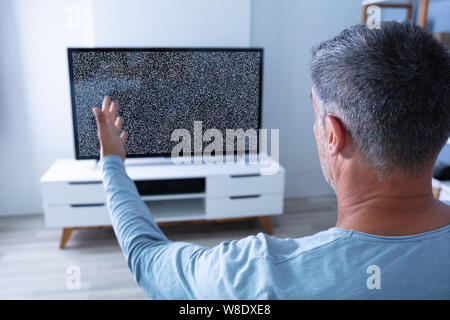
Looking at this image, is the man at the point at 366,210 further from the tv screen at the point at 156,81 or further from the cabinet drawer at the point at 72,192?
the cabinet drawer at the point at 72,192

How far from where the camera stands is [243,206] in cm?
253

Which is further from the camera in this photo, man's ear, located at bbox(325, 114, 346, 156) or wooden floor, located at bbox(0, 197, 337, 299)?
wooden floor, located at bbox(0, 197, 337, 299)

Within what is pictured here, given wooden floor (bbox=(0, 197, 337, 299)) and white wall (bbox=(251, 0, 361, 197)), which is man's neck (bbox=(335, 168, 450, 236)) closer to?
wooden floor (bbox=(0, 197, 337, 299))

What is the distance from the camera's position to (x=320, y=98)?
62 centimetres

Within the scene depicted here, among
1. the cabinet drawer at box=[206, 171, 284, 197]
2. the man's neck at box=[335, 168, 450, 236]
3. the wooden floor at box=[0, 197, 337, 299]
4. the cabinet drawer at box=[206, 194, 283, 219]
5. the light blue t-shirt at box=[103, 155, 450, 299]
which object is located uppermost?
the man's neck at box=[335, 168, 450, 236]

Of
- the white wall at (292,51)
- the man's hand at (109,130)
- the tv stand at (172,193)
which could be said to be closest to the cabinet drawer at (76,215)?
the tv stand at (172,193)

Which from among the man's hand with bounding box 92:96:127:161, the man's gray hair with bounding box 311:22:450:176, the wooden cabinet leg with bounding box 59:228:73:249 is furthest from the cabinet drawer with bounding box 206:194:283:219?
the man's gray hair with bounding box 311:22:450:176

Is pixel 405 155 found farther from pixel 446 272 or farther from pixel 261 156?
pixel 261 156

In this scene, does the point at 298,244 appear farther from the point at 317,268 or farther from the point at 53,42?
the point at 53,42

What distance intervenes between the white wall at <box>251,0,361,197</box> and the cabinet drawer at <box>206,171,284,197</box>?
630mm

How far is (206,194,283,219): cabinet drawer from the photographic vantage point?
250 cm

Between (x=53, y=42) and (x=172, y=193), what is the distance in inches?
50.4

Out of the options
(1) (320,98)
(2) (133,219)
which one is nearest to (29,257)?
(2) (133,219)

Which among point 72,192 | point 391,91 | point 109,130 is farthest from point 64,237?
point 391,91
